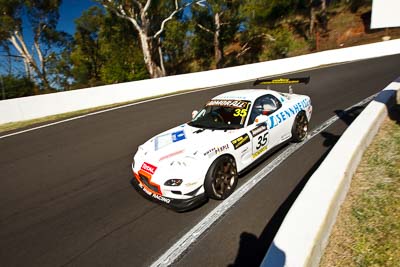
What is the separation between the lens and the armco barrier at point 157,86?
11484 millimetres

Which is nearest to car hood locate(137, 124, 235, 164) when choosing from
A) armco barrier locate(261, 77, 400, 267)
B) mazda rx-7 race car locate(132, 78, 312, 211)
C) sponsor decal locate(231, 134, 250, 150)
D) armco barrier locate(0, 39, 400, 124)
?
mazda rx-7 race car locate(132, 78, 312, 211)

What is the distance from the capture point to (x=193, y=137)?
14.5 feet

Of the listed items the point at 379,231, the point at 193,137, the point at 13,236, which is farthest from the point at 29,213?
the point at 379,231

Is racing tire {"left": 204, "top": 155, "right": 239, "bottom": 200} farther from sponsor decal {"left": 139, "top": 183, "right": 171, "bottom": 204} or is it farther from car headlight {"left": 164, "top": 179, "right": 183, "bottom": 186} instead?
sponsor decal {"left": 139, "top": 183, "right": 171, "bottom": 204}

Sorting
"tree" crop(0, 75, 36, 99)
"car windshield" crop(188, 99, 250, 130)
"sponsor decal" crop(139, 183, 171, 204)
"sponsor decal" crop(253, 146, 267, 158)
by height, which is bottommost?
"sponsor decal" crop(139, 183, 171, 204)

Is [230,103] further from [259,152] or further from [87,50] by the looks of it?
[87,50]

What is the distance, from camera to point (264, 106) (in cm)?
531

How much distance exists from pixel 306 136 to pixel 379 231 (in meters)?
3.50

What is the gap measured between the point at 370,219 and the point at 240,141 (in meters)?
2.01

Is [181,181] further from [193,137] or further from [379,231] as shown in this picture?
[379,231]

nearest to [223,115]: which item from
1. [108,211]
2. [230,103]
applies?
[230,103]

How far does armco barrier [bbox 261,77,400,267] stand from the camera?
2.30 metres

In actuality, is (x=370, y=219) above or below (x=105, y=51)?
below

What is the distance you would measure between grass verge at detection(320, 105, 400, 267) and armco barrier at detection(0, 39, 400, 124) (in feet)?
39.6
